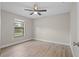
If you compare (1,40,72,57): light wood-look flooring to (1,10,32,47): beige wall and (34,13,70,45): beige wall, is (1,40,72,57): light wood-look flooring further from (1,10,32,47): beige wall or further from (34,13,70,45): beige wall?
(34,13,70,45): beige wall

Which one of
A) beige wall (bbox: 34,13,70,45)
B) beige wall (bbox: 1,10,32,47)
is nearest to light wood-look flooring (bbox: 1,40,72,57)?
beige wall (bbox: 1,10,32,47)

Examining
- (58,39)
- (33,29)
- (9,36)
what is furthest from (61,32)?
(9,36)

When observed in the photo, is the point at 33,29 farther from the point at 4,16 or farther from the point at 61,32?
the point at 4,16

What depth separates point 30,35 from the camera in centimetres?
838

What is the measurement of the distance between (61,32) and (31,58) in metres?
4.18

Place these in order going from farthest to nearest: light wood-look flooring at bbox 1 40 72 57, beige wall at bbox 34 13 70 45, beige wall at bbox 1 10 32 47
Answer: beige wall at bbox 34 13 70 45
beige wall at bbox 1 10 32 47
light wood-look flooring at bbox 1 40 72 57

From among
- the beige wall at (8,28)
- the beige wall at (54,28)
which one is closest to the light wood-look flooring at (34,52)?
the beige wall at (8,28)

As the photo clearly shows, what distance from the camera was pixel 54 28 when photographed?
7082 millimetres

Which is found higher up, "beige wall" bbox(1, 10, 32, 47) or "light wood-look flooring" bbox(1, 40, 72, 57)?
"beige wall" bbox(1, 10, 32, 47)

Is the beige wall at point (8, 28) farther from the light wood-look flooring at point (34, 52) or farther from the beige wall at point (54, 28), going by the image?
the beige wall at point (54, 28)

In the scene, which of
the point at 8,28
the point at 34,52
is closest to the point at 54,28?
the point at 34,52

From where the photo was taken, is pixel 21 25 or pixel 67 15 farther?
pixel 21 25

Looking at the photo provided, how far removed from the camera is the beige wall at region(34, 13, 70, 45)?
21.1 ft

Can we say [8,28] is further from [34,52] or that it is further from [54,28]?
[54,28]
